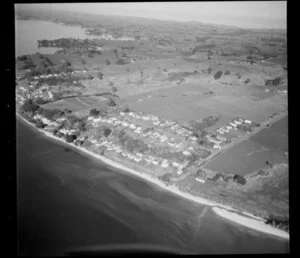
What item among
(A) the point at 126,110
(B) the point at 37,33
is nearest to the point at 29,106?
(B) the point at 37,33

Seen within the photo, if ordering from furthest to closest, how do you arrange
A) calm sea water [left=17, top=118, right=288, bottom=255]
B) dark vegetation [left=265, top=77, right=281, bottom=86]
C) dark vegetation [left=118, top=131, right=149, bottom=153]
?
dark vegetation [left=265, top=77, right=281, bottom=86], dark vegetation [left=118, top=131, right=149, bottom=153], calm sea water [left=17, top=118, right=288, bottom=255]

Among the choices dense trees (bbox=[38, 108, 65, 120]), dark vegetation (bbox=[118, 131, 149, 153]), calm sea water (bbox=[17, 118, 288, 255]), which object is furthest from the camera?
dense trees (bbox=[38, 108, 65, 120])

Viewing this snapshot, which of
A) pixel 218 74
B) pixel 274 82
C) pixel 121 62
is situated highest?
pixel 121 62

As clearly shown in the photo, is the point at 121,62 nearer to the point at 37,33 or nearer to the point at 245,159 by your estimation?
the point at 37,33

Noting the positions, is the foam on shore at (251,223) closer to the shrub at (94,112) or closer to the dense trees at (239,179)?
the dense trees at (239,179)

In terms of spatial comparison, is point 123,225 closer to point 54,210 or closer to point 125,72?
point 54,210

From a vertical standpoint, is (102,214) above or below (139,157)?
below

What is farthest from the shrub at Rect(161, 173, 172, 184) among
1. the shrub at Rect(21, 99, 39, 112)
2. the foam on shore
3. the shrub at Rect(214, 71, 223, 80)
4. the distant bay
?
the distant bay

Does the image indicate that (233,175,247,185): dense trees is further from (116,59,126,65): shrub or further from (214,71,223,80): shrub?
(116,59,126,65): shrub

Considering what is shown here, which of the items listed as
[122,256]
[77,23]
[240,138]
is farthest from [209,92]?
[122,256]
